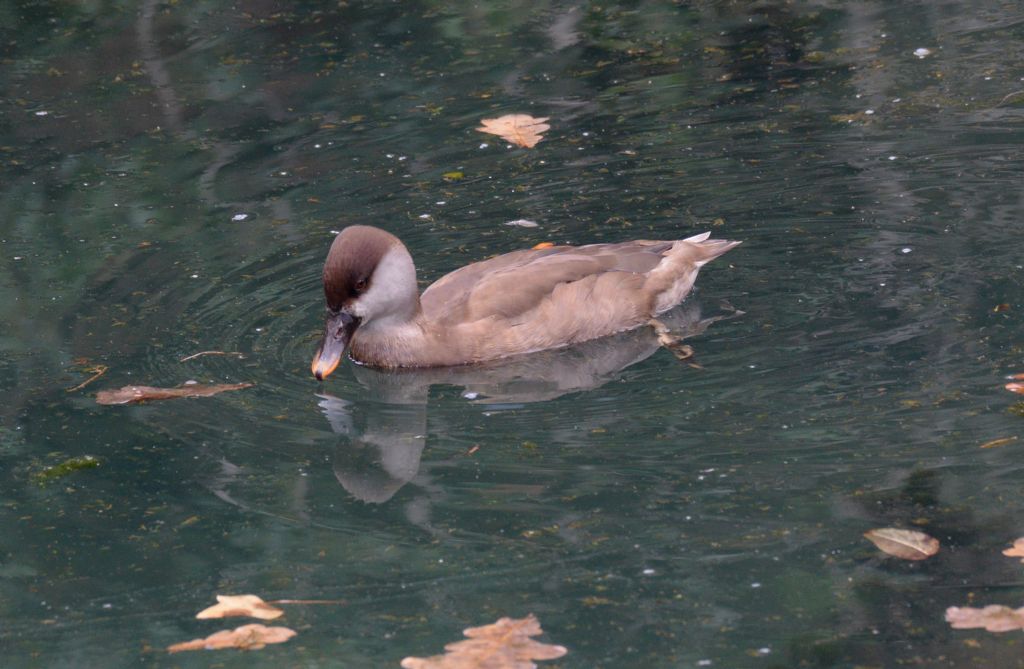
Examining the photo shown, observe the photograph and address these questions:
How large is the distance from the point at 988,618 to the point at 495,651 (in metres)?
1.49

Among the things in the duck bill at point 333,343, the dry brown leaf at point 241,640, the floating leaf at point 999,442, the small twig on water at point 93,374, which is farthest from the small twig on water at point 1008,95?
the dry brown leaf at point 241,640

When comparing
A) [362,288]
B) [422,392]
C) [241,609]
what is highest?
[362,288]

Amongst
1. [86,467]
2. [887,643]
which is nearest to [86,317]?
[86,467]

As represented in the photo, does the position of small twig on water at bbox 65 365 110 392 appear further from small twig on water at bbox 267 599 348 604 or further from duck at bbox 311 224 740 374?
small twig on water at bbox 267 599 348 604

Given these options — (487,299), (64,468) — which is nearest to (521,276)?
(487,299)

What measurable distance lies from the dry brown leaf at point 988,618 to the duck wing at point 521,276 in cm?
315

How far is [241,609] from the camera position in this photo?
4992 millimetres

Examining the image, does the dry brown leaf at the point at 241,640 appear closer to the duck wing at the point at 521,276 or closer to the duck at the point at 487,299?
the duck at the point at 487,299

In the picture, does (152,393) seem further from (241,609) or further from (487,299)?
(241,609)

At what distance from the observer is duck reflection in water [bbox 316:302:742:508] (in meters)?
5.96

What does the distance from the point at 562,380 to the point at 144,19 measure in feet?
24.2

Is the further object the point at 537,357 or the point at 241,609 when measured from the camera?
the point at 537,357

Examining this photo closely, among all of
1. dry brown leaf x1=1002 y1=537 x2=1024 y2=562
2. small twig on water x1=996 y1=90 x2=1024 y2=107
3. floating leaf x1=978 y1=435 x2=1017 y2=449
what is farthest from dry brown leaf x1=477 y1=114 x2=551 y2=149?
dry brown leaf x1=1002 y1=537 x2=1024 y2=562

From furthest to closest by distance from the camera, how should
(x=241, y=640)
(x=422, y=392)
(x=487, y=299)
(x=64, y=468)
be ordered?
(x=487, y=299)
(x=422, y=392)
(x=64, y=468)
(x=241, y=640)
